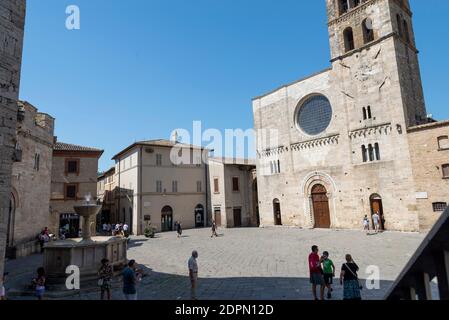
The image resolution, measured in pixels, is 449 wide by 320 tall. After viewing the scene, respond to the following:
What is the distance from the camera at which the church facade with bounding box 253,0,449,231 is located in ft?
67.1

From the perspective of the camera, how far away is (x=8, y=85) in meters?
6.50

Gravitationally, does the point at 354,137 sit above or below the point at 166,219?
above

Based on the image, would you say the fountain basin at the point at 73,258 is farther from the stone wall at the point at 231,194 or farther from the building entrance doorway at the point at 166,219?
the stone wall at the point at 231,194

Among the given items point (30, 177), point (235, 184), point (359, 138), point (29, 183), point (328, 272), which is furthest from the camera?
point (235, 184)

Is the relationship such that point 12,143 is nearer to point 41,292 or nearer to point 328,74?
point 41,292

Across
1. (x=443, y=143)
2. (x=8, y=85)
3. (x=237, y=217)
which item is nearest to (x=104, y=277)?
(x=8, y=85)

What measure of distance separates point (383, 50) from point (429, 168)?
10332 mm

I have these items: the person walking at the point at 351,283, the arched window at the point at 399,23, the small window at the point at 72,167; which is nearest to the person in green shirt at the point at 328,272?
the person walking at the point at 351,283

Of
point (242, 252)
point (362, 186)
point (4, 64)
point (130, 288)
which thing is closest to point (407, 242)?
point (362, 186)

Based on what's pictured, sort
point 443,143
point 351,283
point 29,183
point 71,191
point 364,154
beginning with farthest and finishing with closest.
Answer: point 71,191 → point 364,154 → point 443,143 → point 29,183 → point 351,283

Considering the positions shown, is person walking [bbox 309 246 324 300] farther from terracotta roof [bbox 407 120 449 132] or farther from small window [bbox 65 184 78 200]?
small window [bbox 65 184 78 200]

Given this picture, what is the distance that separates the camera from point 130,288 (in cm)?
705

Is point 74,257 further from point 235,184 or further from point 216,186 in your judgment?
point 235,184

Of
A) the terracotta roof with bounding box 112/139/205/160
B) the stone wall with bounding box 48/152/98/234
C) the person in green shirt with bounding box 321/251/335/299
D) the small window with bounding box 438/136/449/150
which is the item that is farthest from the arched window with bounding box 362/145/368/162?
the stone wall with bounding box 48/152/98/234
